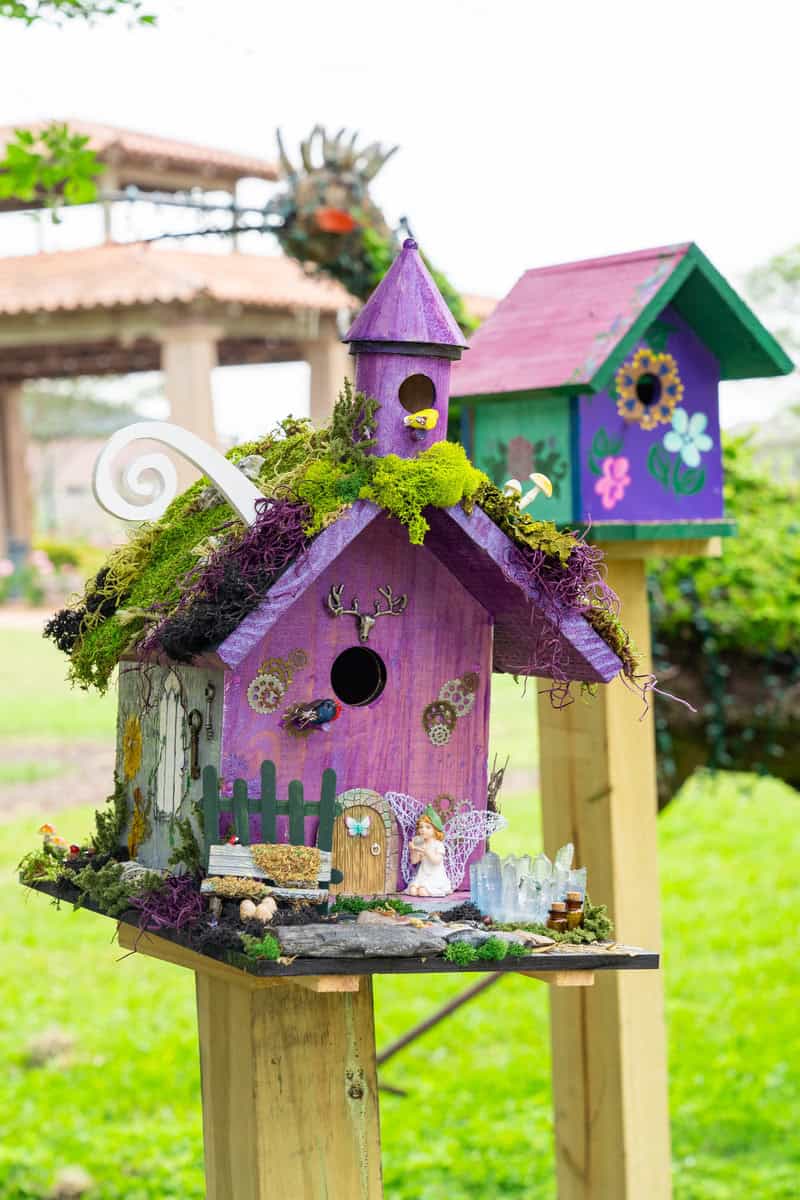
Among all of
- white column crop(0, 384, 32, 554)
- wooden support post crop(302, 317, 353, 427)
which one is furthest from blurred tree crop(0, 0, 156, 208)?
white column crop(0, 384, 32, 554)

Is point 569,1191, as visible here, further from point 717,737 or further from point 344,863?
point 344,863

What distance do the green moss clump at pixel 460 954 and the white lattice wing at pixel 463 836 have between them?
36cm

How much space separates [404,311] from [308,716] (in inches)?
25.9

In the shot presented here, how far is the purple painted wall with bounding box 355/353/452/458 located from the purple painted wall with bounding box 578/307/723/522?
109cm

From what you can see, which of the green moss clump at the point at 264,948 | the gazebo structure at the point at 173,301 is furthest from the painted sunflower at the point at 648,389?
the gazebo structure at the point at 173,301

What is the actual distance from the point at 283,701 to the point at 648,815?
164 centimetres

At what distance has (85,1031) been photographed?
7293mm

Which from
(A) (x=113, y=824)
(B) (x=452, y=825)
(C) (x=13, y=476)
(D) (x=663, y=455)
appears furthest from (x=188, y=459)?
(C) (x=13, y=476)

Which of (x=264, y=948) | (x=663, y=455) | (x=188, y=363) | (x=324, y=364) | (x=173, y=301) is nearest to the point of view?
(x=264, y=948)

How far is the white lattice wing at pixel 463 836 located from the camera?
102 inches

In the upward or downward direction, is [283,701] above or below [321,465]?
below

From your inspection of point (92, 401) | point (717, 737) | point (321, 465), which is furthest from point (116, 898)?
point (92, 401)

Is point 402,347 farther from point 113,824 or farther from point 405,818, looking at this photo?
point 113,824

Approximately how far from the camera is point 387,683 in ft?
8.50
